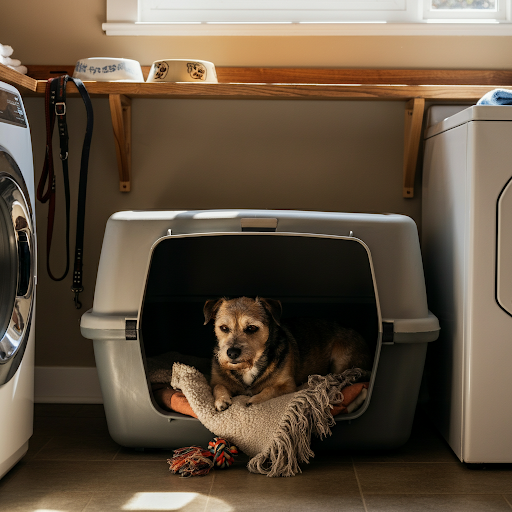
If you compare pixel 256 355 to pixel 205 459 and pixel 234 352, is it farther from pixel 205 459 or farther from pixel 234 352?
pixel 205 459

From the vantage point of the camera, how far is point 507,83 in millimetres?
2275

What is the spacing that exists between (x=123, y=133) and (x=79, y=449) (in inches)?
45.9

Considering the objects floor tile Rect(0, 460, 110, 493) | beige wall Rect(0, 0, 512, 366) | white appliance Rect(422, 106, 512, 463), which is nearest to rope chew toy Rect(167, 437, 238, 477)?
floor tile Rect(0, 460, 110, 493)

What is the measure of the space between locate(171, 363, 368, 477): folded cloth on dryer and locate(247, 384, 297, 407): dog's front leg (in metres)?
0.05

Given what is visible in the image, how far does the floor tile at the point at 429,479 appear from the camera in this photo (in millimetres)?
1490

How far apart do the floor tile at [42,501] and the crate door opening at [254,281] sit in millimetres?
717

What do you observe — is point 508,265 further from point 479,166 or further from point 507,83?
point 507,83

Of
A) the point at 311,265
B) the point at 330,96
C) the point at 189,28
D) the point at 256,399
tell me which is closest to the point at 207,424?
the point at 256,399

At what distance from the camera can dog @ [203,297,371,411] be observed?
173 centimetres

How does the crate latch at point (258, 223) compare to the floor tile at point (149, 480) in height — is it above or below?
above

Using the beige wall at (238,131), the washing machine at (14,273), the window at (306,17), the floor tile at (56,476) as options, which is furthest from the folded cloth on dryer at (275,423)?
the window at (306,17)

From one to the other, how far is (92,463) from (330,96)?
1491 millimetres

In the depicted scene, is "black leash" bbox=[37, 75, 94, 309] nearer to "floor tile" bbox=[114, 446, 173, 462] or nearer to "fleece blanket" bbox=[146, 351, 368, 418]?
"fleece blanket" bbox=[146, 351, 368, 418]

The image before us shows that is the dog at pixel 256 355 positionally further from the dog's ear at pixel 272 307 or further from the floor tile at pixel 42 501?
the floor tile at pixel 42 501
